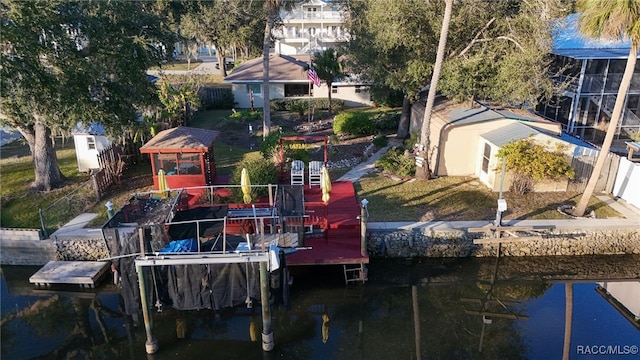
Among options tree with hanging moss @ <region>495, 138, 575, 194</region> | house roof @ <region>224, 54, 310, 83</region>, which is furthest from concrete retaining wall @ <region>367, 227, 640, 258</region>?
house roof @ <region>224, 54, 310, 83</region>

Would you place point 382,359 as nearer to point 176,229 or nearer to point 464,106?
point 176,229

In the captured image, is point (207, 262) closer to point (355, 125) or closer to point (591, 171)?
point (591, 171)

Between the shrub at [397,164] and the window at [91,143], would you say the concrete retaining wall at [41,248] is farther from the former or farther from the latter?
the shrub at [397,164]

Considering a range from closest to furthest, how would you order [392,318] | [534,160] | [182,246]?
[182,246] < [392,318] < [534,160]

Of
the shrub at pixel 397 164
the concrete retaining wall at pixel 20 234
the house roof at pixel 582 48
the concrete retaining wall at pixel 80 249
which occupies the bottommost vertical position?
the concrete retaining wall at pixel 80 249

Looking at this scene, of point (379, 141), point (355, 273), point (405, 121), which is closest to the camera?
point (355, 273)

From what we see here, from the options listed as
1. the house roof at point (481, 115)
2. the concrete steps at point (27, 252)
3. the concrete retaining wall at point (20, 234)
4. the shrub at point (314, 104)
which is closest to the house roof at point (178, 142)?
the concrete retaining wall at point (20, 234)

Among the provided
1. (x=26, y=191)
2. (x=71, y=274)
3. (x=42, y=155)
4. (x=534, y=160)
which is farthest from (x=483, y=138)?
(x=26, y=191)
